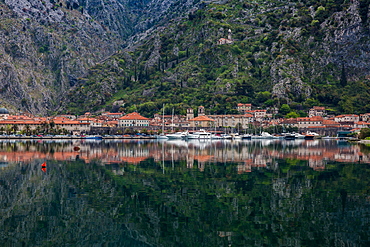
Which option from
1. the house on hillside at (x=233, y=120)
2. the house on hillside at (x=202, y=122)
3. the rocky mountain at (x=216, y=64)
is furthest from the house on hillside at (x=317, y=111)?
the house on hillside at (x=202, y=122)

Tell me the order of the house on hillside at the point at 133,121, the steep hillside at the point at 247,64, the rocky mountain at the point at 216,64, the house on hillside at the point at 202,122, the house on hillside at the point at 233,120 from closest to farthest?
the house on hillside at the point at 202,122 → the house on hillside at the point at 233,120 → the house on hillside at the point at 133,121 → the steep hillside at the point at 247,64 → the rocky mountain at the point at 216,64

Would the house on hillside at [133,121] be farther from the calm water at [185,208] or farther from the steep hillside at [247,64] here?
the calm water at [185,208]

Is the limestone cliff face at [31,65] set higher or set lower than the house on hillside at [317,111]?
higher

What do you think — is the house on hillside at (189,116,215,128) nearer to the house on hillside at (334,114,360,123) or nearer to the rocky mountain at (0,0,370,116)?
the rocky mountain at (0,0,370,116)

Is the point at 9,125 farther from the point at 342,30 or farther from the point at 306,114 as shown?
the point at 342,30

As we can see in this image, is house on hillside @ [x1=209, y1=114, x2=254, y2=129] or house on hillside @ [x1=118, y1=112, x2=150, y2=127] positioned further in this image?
house on hillside @ [x1=118, y1=112, x2=150, y2=127]

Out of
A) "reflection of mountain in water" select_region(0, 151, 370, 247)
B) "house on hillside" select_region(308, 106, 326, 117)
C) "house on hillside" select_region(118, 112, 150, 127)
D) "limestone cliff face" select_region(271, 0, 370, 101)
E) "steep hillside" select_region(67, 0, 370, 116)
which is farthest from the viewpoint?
"steep hillside" select_region(67, 0, 370, 116)

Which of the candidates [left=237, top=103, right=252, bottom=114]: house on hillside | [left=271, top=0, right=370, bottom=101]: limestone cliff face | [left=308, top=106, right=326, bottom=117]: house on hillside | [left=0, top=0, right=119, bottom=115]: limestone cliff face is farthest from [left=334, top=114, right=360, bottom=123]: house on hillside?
[left=0, top=0, right=119, bottom=115]: limestone cliff face

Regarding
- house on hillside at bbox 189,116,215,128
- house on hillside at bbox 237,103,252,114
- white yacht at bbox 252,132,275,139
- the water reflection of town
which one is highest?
house on hillside at bbox 237,103,252,114

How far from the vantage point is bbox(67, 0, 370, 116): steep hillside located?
13750cm

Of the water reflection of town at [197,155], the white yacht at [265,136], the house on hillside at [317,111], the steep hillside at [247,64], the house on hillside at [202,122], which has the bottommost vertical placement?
the white yacht at [265,136]

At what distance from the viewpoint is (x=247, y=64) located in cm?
15262

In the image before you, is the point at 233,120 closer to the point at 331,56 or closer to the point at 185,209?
the point at 331,56

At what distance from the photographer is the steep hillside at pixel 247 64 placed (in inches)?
5413
